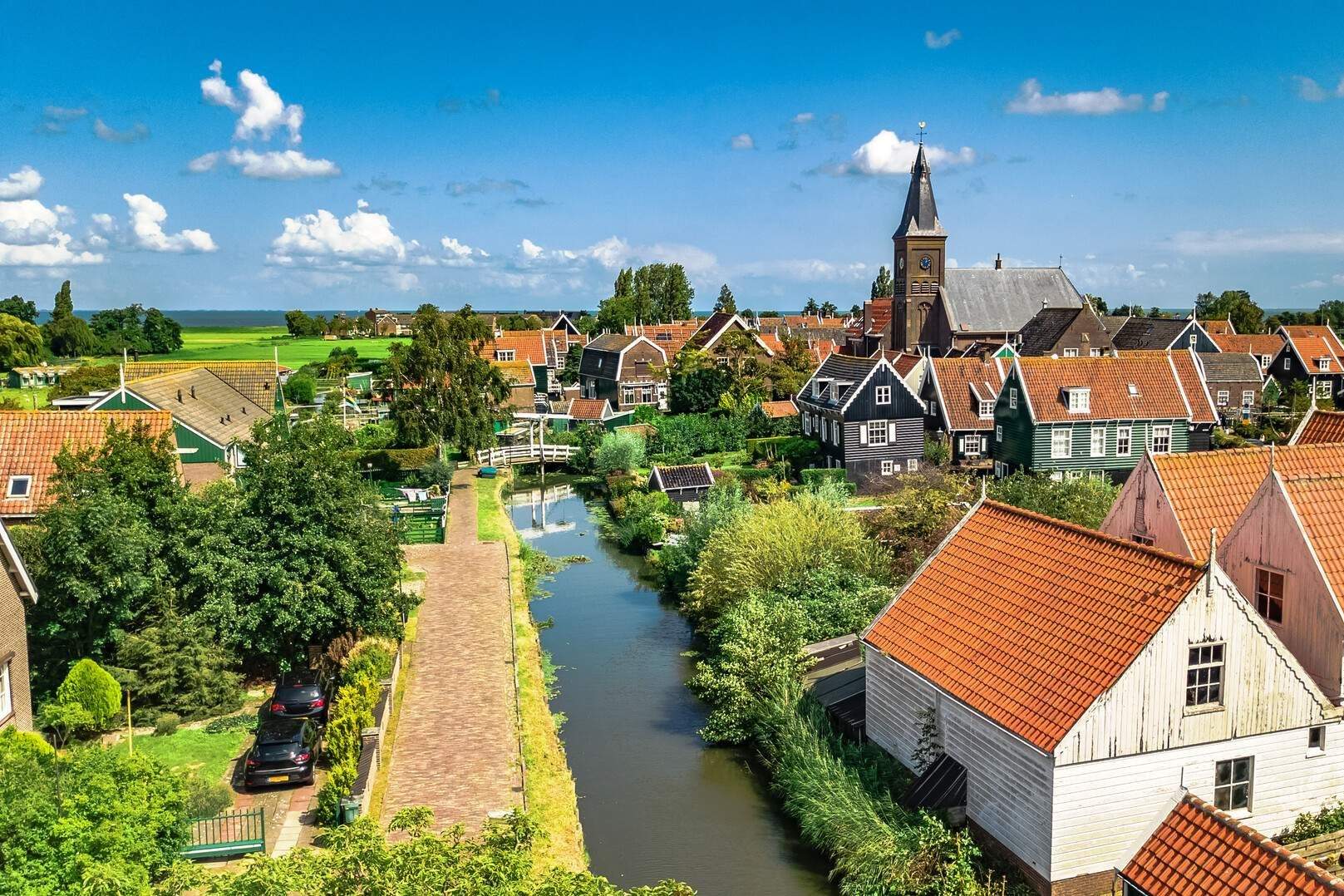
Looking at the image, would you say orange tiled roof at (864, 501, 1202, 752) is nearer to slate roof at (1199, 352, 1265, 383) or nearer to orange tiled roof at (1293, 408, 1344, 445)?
orange tiled roof at (1293, 408, 1344, 445)

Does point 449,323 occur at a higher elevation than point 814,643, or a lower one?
higher

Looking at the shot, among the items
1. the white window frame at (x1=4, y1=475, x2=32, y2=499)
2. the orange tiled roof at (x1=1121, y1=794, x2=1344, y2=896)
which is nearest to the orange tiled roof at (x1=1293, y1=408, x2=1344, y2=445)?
the orange tiled roof at (x1=1121, y1=794, x2=1344, y2=896)

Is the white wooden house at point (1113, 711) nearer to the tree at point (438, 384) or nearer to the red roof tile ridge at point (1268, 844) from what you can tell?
the red roof tile ridge at point (1268, 844)

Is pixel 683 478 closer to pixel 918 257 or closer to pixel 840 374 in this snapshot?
pixel 840 374

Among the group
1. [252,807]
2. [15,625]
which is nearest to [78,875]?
[252,807]

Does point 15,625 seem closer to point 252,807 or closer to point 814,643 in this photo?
point 252,807

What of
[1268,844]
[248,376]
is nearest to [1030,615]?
[1268,844]
